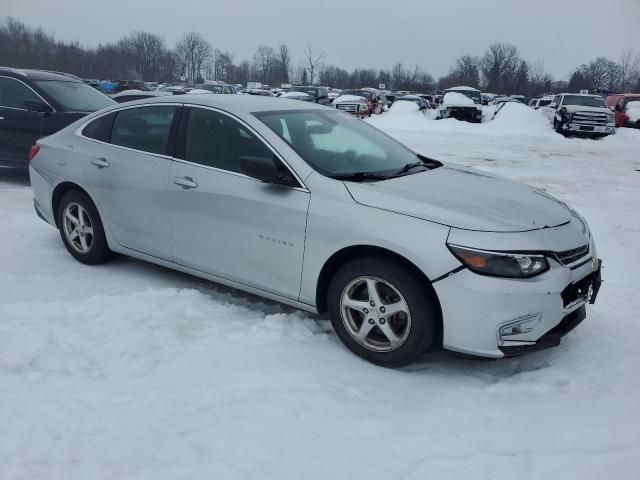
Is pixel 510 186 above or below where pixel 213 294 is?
above

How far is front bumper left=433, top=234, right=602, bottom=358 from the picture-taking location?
2.95 meters

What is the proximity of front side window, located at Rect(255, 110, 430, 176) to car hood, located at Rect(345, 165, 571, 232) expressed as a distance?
28 cm

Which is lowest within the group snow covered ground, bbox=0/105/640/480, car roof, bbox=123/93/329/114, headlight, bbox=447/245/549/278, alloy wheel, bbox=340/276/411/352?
snow covered ground, bbox=0/105/640/480

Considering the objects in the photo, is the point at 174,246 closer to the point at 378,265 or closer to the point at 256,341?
the point at 256,341

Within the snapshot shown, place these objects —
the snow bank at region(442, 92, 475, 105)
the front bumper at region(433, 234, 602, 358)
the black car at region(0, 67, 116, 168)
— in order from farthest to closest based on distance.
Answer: the snow bank at region(442, 92, 475, 105)
the black car at region(0, 67, 116, 168)
the front bumper at region(433, 234, 602, 358)

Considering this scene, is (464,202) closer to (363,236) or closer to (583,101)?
(363,236)

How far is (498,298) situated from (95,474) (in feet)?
7.01

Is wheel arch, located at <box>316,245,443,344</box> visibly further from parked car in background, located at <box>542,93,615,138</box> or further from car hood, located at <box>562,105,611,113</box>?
car hood, located at <box>562,105,611,113</box>

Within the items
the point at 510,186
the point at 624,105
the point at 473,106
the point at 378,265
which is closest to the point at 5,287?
the point at 378,265

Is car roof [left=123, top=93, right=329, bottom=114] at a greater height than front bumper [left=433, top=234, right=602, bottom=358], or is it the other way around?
car roof [left=123, top=93, right=329, bottom=114]

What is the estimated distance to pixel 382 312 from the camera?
128 inches

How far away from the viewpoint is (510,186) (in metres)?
3.94

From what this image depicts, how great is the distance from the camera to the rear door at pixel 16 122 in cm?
807

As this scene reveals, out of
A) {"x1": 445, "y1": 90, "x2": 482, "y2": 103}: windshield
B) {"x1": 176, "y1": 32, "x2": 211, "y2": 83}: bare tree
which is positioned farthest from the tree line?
{"x1": 445, "y1": 90, "x2": 482, "y2": 103}: windshield
